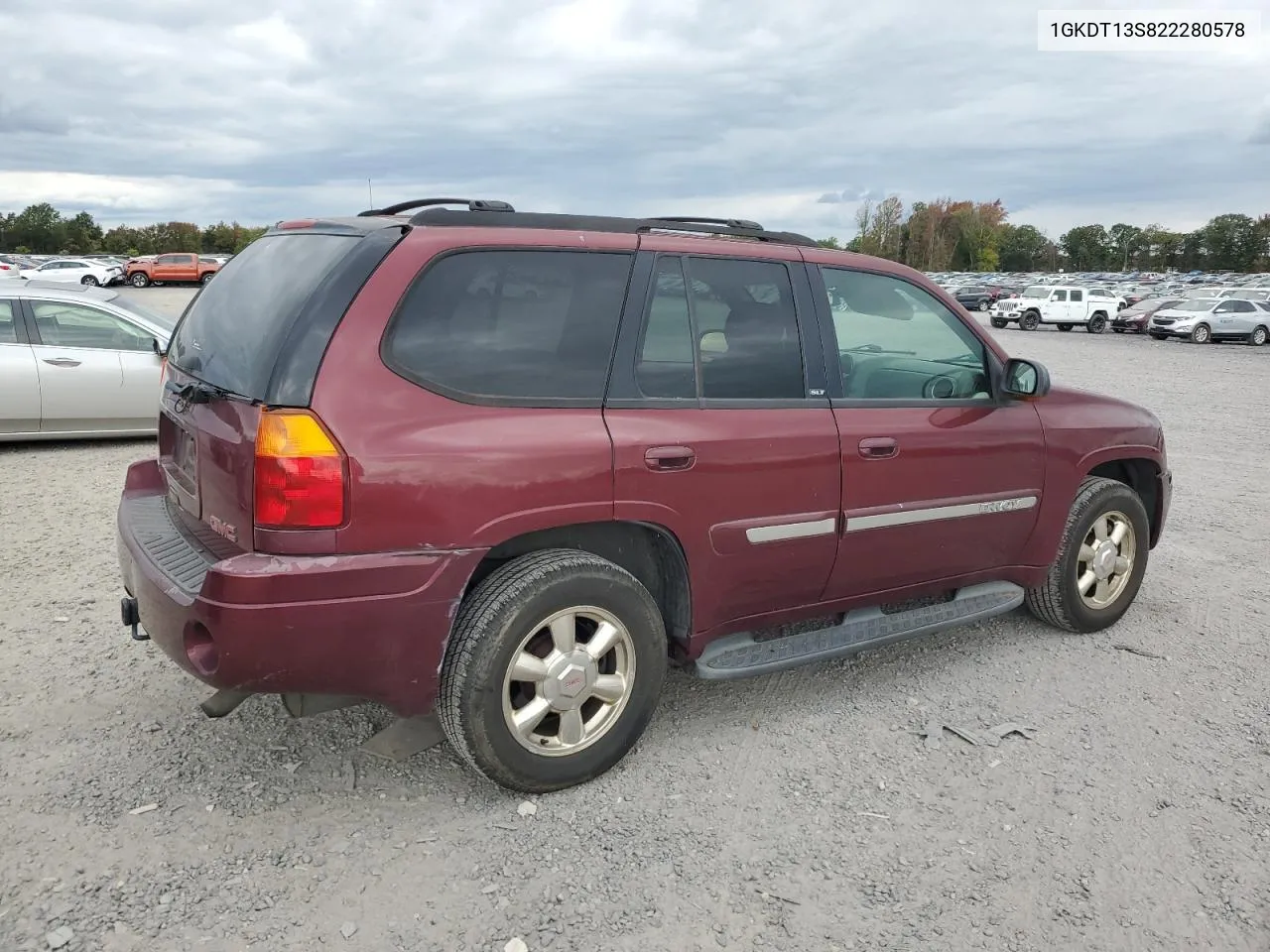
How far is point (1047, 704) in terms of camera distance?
4023 mm

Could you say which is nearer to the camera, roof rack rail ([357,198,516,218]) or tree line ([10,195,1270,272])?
roof rack rail ([357,198,516,218])

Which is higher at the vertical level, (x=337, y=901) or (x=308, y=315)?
(x=308, y=315)

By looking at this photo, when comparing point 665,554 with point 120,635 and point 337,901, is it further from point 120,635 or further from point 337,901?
point 120,635

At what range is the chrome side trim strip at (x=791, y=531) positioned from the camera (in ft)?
11.5

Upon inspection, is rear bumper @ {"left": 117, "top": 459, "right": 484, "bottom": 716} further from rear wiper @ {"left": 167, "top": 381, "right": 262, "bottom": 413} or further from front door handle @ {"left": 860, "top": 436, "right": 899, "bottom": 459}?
front door handle @ {"left": 860, "top": 436, "right": 899, "bottom": 459}

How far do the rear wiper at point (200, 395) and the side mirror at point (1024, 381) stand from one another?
3018 mm

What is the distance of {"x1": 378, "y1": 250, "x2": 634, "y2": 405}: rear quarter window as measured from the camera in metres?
2.94

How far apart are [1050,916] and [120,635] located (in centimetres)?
388

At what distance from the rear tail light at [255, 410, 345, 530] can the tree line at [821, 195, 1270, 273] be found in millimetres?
118979

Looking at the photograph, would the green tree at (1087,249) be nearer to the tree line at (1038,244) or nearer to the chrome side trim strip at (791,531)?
the tree line at (1038,244)

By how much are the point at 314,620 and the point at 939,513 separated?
2462mm

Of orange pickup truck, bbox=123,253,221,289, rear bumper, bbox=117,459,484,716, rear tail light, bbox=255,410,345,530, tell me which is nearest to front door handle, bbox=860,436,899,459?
rear bumper, bbox=117,459,484,716

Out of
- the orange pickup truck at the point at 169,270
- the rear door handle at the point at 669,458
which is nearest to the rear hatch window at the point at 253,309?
the rear door handle at the point at 669,458

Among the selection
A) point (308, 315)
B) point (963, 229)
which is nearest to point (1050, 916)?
point (308, 315)
